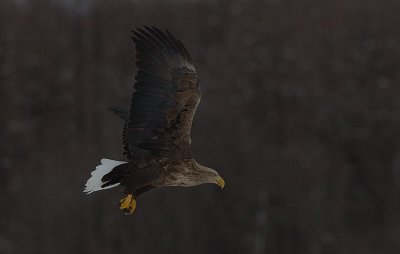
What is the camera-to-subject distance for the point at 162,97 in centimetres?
812

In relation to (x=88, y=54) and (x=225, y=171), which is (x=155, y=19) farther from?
(x=225, y=171)

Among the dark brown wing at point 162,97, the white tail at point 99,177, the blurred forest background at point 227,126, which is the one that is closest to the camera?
the dark brown wing at point 162,97

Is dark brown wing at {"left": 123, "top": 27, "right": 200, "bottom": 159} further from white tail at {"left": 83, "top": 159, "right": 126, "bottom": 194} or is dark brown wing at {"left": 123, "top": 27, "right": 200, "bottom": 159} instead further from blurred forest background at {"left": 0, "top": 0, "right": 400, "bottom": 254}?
blurred forest background at {"left": 0, "top": 0, "right": 400, "bottom": 254}

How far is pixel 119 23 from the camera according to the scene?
2109cm

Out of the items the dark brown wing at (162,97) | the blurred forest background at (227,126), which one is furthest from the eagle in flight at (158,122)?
the blurred forest background at (227,126)

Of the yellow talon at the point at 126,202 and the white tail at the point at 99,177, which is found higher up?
the white tail at the point at 99,177

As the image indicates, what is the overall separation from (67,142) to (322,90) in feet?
14.2

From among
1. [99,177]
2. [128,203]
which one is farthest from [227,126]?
[128,203]

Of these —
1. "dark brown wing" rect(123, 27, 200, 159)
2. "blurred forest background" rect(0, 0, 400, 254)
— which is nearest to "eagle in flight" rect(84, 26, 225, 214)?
"dark brown wing" rect(123, 27, 200, 159)

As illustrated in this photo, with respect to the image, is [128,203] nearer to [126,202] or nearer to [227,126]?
[126,202]

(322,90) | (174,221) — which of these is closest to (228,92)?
(322,90)

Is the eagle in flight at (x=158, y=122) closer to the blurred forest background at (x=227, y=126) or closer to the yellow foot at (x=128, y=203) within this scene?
the yellow foot at (x=128, y=203)

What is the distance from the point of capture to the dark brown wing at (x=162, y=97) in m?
8.08

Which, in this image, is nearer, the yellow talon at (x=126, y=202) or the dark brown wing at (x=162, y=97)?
the dark brown wing at (x=162, y=97)
